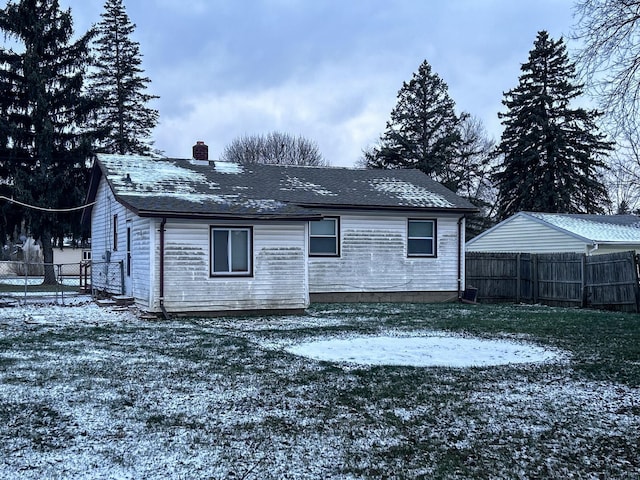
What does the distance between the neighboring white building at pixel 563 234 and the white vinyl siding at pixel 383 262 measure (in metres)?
7.03

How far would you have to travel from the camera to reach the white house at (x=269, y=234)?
45.4ft

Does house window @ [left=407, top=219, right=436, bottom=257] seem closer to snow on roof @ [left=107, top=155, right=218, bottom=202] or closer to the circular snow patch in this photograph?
snow on roof @ [left=107, top=155, right=218, bottom=202]

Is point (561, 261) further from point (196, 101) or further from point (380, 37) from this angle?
point (196, 101)

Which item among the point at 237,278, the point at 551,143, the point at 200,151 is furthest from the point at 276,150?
the point at 237,278

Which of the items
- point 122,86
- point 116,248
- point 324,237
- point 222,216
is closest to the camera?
point 222,216

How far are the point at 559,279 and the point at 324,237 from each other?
26.1ft

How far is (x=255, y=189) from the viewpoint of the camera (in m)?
16.9

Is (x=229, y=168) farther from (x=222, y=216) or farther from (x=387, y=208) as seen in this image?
(x=222, y=216)

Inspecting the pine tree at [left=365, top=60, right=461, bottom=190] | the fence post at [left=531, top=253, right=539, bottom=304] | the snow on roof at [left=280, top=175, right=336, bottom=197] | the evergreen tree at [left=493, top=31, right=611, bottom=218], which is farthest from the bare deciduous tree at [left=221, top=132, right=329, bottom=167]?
the fence post at [left=531, top=253, right=539, bottom=304]

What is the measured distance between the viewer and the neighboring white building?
23.1 metres

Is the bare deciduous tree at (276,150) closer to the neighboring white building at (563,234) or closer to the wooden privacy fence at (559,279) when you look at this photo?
the neighboring white building at (563,234)

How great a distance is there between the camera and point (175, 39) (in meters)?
20.5

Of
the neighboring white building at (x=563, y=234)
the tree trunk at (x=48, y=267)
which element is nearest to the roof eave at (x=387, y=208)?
the neighboring white building at (x=563, y=234)

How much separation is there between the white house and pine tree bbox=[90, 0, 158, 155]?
1659 cm
